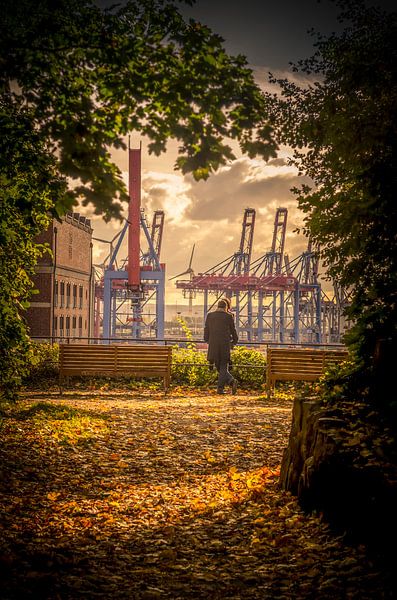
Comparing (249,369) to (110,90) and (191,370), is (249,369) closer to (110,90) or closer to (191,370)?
(191,370)

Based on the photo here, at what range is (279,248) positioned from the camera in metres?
85.4

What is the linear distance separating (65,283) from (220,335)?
31.5m

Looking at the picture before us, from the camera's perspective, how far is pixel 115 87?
4.70 m

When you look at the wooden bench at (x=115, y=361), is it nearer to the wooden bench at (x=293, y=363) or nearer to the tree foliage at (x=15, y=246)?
the wooden bench at (x=293, y=363)

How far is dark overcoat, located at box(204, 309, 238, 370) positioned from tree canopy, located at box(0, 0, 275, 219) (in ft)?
23.1

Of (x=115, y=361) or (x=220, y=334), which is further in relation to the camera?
(x=115, y=361)

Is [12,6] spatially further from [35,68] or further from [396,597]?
[396,597]

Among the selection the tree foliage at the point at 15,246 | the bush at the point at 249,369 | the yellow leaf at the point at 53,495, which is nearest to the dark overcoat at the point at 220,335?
the bush at the point at 249,369

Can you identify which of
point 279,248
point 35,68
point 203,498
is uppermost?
point 279,248

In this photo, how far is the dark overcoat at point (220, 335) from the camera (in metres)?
12.1

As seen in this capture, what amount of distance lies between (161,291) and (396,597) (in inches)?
1712

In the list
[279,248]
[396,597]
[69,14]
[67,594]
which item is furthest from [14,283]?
[279,248]

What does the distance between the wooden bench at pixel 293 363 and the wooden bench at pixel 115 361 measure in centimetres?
222

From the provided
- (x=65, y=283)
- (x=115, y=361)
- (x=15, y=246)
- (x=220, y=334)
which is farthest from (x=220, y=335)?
(x=65, y=283)
